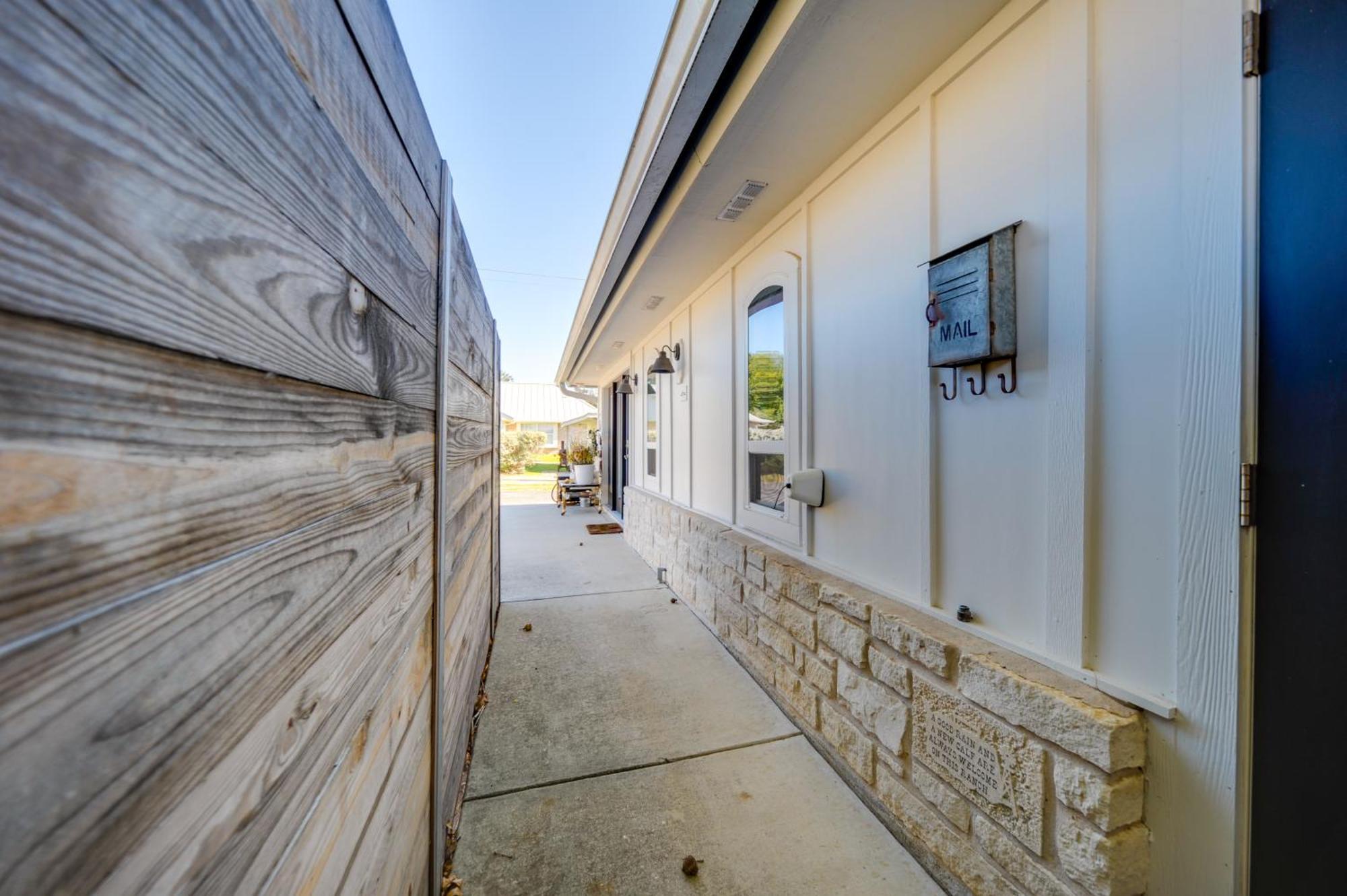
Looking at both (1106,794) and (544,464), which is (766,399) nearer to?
(1106,794)

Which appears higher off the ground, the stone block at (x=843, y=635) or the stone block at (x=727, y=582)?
the stone block at (x=843, y=635)

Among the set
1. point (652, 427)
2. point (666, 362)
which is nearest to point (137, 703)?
point (666, 362)

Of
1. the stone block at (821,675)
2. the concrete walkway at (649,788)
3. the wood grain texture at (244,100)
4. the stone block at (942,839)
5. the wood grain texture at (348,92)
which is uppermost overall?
the wood grain texture at (348,92)

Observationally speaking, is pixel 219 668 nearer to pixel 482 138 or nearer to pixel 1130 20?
pixel 1130 20

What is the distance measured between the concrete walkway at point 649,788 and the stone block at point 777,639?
0.31 m

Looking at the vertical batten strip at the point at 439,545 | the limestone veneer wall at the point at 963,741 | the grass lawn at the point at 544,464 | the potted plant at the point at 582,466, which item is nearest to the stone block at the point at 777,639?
the limestone veneer wall at the point at 963,741

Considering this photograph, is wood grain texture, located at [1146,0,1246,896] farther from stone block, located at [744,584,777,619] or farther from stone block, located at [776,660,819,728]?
stone block, located at [744,584,777,619]

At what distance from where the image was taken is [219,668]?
1.73 feet

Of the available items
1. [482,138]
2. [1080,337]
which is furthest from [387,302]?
[482,138]

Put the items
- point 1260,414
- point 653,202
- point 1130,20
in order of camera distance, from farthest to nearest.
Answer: point 653,202 < point 1130,20 < point 1260,414

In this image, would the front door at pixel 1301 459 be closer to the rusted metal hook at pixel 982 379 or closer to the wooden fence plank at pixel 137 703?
the rusted metal hook at pixel 982 379

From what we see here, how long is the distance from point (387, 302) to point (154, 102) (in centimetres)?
66

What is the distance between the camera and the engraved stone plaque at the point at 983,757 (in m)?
1.48

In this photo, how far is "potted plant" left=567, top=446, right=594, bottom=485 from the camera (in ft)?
36.7
